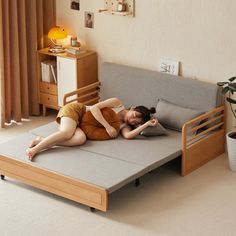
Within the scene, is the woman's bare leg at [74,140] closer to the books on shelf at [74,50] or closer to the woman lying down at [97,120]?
the woman lying down at [97,120]

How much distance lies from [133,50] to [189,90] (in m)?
0.84

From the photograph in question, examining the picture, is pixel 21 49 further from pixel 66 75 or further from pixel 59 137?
pixel 59 137

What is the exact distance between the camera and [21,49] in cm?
710

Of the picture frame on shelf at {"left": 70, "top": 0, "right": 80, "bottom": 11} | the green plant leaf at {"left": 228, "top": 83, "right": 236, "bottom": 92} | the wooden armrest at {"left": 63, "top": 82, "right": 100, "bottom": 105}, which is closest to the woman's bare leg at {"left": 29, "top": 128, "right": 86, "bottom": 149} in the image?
the wooden armrest at {"left": 63, "top": 82, "right": 100, "bottom": 105}

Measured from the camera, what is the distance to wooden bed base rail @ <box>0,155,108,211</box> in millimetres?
5129

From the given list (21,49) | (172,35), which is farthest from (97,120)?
(21,49)

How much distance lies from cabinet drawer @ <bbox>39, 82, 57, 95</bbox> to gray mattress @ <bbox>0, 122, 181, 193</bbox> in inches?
46.7

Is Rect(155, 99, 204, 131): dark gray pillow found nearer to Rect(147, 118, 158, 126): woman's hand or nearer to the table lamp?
Rect(147, 118, 158, 126): woman's hand

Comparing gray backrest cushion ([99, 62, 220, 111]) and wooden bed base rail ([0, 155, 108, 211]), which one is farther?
gray backrest cushion ([99, 62, 220, 111])

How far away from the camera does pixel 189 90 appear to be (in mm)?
6219

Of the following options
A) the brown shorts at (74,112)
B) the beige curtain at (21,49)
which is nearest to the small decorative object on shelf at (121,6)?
the beige curtain at (21,49)

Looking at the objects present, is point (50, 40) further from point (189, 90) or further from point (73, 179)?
point (73, 179)

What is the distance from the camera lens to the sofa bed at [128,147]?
527cm

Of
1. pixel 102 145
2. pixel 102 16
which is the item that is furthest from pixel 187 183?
pixel 102 16
